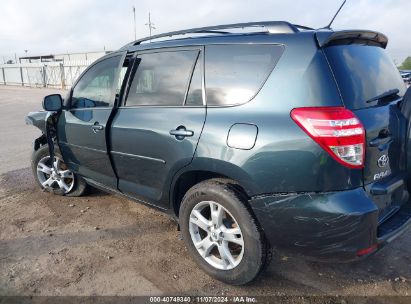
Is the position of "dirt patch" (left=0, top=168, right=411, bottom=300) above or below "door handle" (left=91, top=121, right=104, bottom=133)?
below

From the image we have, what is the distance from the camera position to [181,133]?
2734 mm

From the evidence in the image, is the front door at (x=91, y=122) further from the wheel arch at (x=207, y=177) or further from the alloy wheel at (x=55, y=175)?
the wheel arch at (x=207, y=177)

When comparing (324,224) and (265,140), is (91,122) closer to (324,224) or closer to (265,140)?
(265,140)

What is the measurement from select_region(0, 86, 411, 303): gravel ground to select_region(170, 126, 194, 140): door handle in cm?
113

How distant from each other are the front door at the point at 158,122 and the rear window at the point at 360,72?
98 cm

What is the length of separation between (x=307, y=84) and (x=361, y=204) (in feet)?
2.64

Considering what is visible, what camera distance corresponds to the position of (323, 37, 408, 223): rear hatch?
2.22 metres

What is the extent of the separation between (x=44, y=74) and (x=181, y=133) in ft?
130

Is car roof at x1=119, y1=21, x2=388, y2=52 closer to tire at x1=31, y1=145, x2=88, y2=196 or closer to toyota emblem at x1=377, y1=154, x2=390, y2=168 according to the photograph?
toyota emblem at x1=377, y1=154, x2=390, y2=168

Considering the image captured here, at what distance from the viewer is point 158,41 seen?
10.9 feet

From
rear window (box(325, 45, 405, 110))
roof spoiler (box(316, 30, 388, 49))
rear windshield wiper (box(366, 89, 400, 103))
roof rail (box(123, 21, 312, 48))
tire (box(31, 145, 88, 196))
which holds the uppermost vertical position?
Result: roof rail (box(123, 21, 312, 48))

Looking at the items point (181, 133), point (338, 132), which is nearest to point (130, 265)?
point (181, 133)

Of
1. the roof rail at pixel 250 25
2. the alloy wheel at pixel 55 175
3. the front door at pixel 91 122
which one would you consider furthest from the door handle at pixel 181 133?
the alloy wheel at pixel 55 175

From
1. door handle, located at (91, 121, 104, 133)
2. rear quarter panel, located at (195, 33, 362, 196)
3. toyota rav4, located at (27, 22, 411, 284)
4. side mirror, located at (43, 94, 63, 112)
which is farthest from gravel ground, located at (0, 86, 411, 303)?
side mirror, located at (43, 94, 63, 112)
